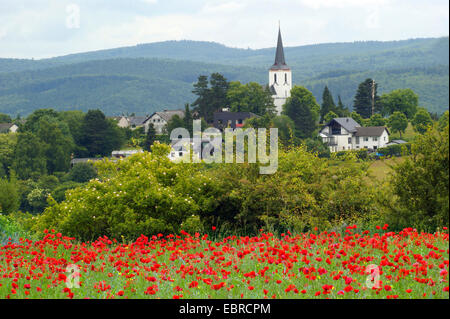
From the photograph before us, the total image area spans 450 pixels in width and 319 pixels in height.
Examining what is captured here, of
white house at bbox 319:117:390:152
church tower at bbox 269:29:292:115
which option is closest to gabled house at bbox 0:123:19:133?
church tower at bbox 269:29:292:115

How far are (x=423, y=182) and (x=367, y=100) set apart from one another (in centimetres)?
9570

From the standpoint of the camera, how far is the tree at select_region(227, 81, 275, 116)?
103 metres

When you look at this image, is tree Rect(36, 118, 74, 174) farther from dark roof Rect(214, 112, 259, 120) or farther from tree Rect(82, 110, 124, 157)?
dark roof Rect(214, 112, 259, 120)

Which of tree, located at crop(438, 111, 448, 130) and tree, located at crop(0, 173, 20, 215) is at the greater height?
tree, located at crop(438, 111, 448, 130)

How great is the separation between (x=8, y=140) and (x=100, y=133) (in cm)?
1386

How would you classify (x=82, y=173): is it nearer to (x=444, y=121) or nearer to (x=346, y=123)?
(x=346, y=123)

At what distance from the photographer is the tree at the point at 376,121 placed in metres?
94.4

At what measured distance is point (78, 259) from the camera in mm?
7434

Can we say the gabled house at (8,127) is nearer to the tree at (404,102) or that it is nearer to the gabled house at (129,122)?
the gabled house at (129,122)

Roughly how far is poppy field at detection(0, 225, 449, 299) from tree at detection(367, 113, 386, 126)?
293ft

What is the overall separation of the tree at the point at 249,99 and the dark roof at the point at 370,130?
59.2ft

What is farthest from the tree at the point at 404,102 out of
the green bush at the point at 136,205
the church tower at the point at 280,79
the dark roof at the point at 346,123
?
the green bush at the point at 136,205
